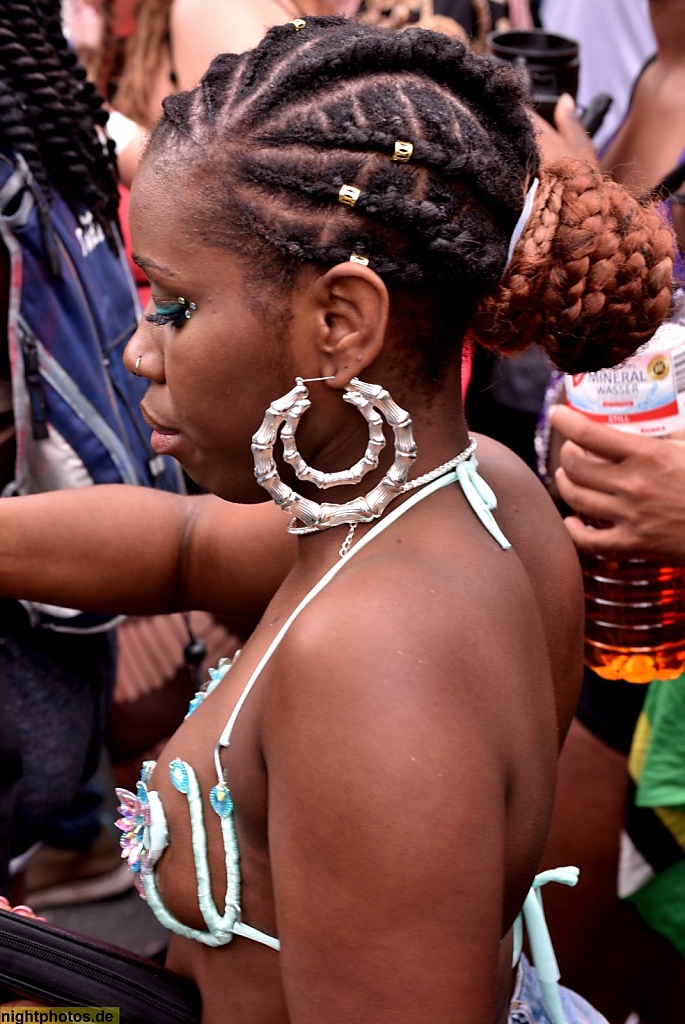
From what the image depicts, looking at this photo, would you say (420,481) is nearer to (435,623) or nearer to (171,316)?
(435,623)

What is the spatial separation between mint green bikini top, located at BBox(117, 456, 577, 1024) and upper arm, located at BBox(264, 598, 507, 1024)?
19 centimetres

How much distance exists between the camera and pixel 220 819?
1402 millimetres

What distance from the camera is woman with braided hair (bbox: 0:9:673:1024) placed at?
113cm

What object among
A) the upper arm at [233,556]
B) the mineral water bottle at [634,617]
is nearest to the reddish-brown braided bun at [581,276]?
the upper arm at [233,556]

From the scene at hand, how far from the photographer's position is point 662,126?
337 centimetres

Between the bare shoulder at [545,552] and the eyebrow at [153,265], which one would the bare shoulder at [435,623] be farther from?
the eyebrow at [153,265]

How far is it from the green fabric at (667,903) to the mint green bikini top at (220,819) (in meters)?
1.40

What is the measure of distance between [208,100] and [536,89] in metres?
2.00

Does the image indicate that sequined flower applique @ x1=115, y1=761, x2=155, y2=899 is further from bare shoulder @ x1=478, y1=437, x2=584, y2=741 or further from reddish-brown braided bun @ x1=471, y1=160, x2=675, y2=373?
reddish-brown braided bun @ x1=471, y1=160, x2=675, y2=373

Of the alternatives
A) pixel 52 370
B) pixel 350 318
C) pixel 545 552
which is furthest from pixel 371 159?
pixel 52 370

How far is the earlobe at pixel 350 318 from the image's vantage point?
1.26 meters

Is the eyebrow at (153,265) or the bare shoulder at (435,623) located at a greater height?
the eyebrow at (153,265)

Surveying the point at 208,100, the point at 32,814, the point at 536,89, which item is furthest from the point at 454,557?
the point at 536,89

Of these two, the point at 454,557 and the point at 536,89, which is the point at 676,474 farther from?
the point at 536,89
